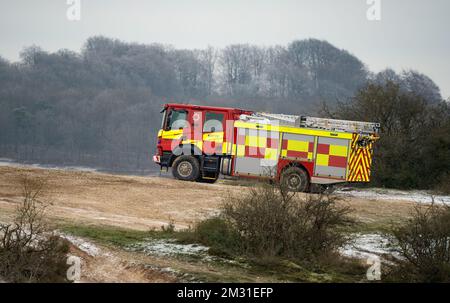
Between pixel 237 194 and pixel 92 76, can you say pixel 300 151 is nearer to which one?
pixel 237 194

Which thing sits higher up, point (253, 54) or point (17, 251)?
point (253, 54)

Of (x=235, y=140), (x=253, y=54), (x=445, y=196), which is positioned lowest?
(x=445, y=196)

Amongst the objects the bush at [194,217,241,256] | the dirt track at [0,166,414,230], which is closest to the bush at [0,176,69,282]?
the bush at [194,217,241,256]

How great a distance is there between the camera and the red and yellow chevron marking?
25750mm

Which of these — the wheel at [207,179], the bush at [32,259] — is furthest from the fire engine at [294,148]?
the bush at [32,259]

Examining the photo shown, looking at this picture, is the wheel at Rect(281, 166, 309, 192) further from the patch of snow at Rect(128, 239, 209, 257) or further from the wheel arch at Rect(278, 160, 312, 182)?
the patch of snow at Rect(128, 239, 209, 257)

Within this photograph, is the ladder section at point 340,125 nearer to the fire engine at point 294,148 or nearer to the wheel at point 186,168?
the fire engine at point 294,148

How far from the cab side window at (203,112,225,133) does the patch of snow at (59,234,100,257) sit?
1138cm

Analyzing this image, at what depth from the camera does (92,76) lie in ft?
344

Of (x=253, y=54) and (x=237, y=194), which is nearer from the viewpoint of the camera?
(x=237, y=194)

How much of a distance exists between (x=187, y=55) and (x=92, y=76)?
28.3 m

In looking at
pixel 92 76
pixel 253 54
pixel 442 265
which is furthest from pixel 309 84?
pixel 442 265
